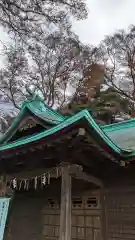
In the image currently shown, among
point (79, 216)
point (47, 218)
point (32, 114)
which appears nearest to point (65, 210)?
point (79, 216)

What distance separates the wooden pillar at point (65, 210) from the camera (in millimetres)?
4598

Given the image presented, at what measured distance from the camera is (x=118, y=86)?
24.1 m

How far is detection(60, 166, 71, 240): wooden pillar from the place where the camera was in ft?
15.1

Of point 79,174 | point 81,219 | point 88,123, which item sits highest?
point 88,123

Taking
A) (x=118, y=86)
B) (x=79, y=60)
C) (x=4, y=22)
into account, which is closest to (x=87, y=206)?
(x=4, y=22)

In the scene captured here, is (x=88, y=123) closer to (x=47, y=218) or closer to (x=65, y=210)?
(x=65, y=210)

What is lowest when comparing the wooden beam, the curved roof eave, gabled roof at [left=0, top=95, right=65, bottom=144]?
the wooden beam

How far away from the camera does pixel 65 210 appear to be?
4.73 m

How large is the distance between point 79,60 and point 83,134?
52.2ft

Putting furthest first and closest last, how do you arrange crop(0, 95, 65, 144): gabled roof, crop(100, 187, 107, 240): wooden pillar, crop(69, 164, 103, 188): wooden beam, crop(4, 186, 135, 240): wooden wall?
crop(0, 95, 65, 144): gabled roof < crop(100, 187, 107, 240): wooden pillar < crop(4, 186, 135, 240): wooden wall < crop(69, 164, 103, 188): wooden beam

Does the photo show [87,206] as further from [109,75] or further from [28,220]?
[109,75]

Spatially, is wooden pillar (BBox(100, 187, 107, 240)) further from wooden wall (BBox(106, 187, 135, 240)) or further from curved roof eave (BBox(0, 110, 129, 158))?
curved roof eave (BBox(0, 110, 129, 158))

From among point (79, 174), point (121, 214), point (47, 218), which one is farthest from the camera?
point (47, 218)

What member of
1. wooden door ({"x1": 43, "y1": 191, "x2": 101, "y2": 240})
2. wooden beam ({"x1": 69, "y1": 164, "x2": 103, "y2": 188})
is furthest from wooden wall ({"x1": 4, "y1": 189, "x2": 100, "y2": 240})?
wooden beam ({"x1": 69, "y1": 164, "x2": 103, "y2": 188})
